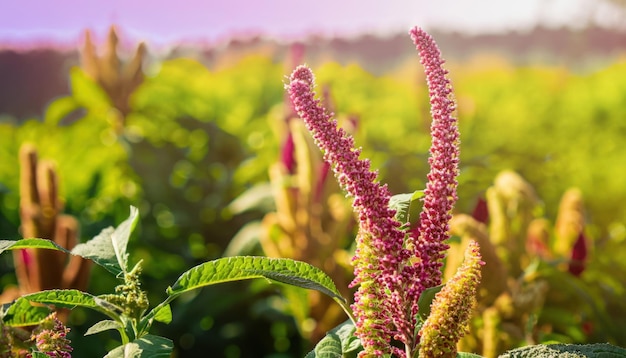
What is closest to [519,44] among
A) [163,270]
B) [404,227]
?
[163,270]

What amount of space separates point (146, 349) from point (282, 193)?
1161 mm

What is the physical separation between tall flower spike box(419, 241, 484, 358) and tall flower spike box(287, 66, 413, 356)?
42 mm

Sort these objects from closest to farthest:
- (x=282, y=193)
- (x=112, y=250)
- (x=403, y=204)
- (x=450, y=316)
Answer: (x=450, y=316) < (x=403, y=204) < (x=112, y=250) < (x=282, y=193)

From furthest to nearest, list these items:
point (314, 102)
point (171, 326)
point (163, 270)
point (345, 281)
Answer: point (163, 270)
point (171, 326)
point (345, 281)
point (314, 102)

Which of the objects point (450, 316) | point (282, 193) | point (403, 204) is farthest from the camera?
point (282, 193)

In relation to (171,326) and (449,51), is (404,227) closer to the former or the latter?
(171,326)

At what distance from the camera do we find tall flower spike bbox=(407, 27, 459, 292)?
2.31 ft

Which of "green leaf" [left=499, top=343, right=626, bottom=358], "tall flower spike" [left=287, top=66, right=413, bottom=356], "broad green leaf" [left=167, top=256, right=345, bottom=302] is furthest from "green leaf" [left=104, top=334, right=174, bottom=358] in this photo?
"green leaf" [left=499, top=343, right=626, bottom=358]

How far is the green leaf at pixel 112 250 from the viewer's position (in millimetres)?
840

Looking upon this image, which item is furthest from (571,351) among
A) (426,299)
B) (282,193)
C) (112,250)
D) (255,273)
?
(282,193)

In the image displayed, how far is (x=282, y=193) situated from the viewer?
187 centimetres

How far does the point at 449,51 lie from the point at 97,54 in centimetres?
894

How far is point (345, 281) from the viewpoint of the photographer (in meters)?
1.85

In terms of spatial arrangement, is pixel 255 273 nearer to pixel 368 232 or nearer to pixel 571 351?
pixel 368 232
